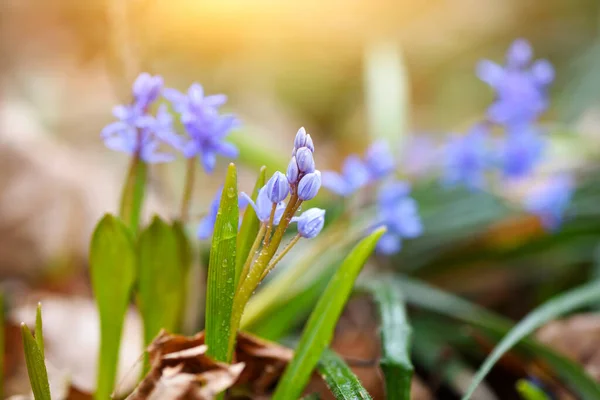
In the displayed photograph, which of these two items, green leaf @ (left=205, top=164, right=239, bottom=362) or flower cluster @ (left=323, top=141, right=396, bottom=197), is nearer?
green leaf @ (left=205, top=164, right=239, bottom=362)

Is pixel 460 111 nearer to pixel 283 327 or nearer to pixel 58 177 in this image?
pixel 58 177

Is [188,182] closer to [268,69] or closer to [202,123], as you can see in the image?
[202,123]

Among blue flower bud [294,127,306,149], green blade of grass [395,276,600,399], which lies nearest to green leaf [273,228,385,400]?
blue flower bud [294,127,306,149]

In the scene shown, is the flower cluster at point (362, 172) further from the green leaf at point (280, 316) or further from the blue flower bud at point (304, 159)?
the blue flower bud at point (304, 159)

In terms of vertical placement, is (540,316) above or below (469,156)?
below

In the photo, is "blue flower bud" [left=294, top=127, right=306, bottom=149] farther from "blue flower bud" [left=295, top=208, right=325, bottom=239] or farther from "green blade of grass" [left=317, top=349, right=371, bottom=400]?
"green blade of grass" [left=317, top=349, right=371, bottom=400]

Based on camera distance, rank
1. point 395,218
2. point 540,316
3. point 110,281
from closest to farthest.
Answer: point 110,281 → point 540,316 → point 395,218

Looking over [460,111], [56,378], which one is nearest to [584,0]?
[460,111]

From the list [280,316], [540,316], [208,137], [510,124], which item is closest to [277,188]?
[208,137]
